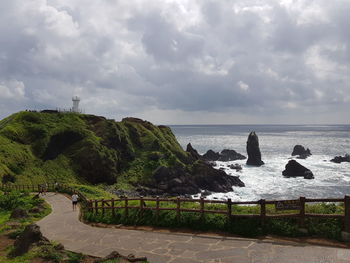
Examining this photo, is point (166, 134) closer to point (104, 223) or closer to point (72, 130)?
point (72, 130)

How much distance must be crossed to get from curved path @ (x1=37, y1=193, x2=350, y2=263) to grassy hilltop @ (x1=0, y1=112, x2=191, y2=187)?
38.8 meters

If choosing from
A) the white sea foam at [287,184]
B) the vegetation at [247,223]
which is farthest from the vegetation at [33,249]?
the white sea foam at [287,184]

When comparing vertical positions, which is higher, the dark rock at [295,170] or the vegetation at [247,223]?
the vegetation at [247,223]

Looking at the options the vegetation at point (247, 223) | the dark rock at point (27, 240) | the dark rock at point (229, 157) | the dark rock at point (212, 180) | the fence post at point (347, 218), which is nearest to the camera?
the fence post at point (347, 218)

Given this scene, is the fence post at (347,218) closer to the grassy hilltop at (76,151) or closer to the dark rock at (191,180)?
the dark rock at (191,180)

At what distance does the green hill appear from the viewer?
57.8 meters

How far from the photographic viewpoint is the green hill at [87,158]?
189 feet

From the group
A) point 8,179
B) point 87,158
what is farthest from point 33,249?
point 87,158

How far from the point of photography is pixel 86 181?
61656 millimetres

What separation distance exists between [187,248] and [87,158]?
5484 cm

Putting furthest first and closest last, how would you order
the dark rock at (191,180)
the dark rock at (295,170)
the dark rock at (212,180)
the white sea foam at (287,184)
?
the dark rock at (295,170)
the dark rock at (212,180)
the dark rock at (191,180)
the white sea foam at (287,184)

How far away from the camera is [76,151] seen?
2611 inches

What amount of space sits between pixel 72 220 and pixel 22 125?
52.7 meters

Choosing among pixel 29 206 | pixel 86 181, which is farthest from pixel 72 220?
pixel 86 181
